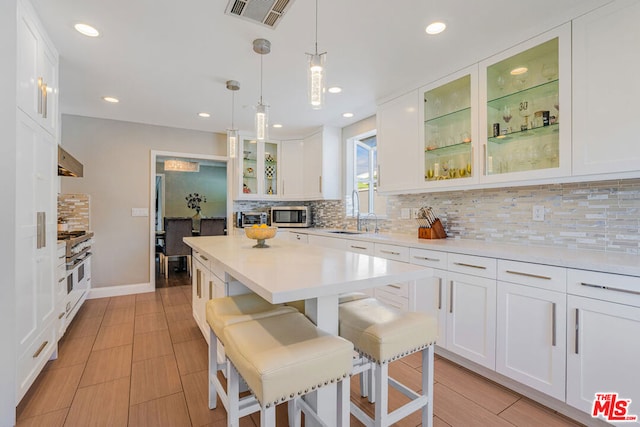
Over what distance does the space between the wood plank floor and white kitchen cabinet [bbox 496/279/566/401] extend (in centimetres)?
18

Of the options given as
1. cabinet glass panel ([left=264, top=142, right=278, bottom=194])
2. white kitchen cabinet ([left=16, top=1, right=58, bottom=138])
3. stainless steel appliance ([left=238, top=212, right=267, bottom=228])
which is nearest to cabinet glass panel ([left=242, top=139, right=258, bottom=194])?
cabinet glass panel ([left=264, top=142, right=278, bottom=194])

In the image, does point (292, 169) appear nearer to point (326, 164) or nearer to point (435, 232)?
point (326, 164)

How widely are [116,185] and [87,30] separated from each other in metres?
2.57

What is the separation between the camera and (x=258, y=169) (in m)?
4.79

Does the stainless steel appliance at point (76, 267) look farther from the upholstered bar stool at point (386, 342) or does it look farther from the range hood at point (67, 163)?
the upholstered bar stool at point (386, 342)

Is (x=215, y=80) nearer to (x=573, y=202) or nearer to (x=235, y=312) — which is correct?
(x=235, y=312)

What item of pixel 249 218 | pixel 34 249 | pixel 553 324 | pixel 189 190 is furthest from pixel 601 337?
pixel 189 190

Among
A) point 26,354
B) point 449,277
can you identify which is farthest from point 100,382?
point 449,277

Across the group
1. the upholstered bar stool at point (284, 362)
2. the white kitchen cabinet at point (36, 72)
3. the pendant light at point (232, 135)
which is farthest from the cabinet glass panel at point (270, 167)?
the upholstered bar stool at point (284, 362)

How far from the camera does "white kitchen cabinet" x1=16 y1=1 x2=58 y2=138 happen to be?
5.55ft

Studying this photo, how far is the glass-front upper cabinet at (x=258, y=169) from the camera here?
4703mm

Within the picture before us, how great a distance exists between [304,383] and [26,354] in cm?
185

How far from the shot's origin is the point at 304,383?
993 mm

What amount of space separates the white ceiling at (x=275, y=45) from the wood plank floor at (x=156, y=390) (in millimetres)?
2367
